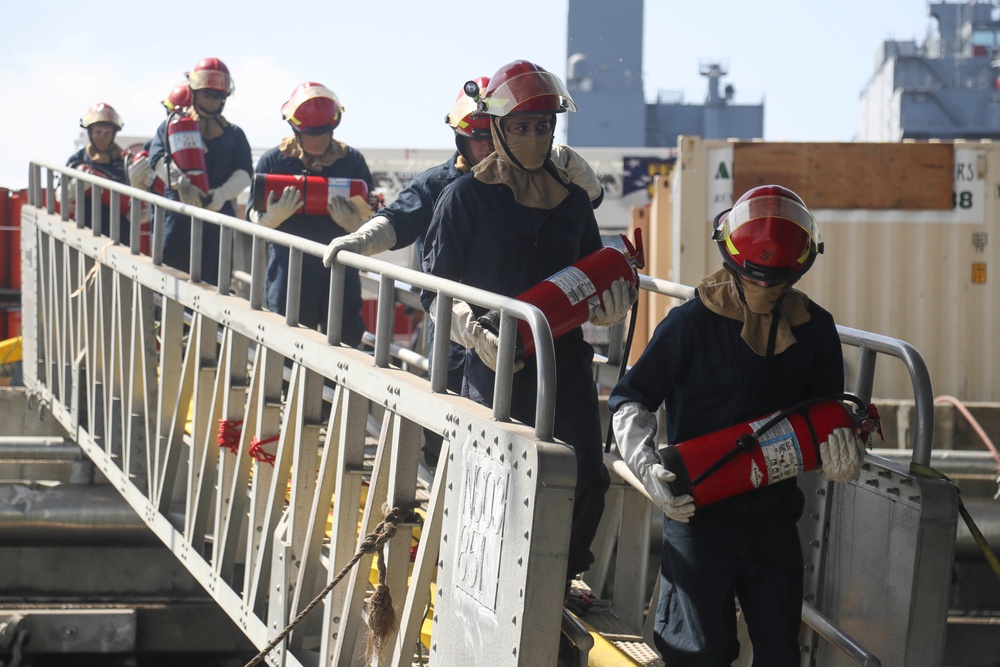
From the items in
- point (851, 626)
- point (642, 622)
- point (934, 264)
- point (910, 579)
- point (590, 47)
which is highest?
point (590, 47)

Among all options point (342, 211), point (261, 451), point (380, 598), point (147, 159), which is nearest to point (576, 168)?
point (380, 598)

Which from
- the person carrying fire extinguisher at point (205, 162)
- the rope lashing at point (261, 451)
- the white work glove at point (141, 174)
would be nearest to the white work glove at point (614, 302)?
the rope lashing at point (261, 451)

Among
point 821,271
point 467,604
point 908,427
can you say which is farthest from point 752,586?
point 821,271

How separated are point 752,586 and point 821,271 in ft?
27.5

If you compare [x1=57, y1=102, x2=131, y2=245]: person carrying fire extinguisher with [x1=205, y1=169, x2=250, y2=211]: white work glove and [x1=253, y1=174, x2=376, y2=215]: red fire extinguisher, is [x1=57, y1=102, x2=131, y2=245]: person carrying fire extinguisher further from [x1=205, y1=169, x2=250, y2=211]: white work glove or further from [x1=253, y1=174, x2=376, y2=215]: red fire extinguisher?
[x1=253, y1=174, x2=376, y2=215]: red fire extinguisher

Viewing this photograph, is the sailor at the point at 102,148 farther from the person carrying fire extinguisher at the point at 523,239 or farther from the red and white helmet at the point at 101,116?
the person carrying fire extinguisher at the point at 523,239

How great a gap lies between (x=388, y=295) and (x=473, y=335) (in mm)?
630

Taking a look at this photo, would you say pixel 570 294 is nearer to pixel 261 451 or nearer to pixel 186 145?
pixel 261 451

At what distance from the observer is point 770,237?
3.61 m

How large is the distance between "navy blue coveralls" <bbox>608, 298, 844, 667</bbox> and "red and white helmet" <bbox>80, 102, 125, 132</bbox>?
716cm

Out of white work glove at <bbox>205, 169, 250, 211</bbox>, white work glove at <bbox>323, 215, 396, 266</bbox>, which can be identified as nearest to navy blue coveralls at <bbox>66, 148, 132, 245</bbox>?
white work glove at <bbox>205, 169, 250, 211</bbox>

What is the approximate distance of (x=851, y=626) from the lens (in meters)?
4.05

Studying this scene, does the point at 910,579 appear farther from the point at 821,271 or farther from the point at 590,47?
the point at 590,47

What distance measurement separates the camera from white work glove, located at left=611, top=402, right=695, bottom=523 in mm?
3504
